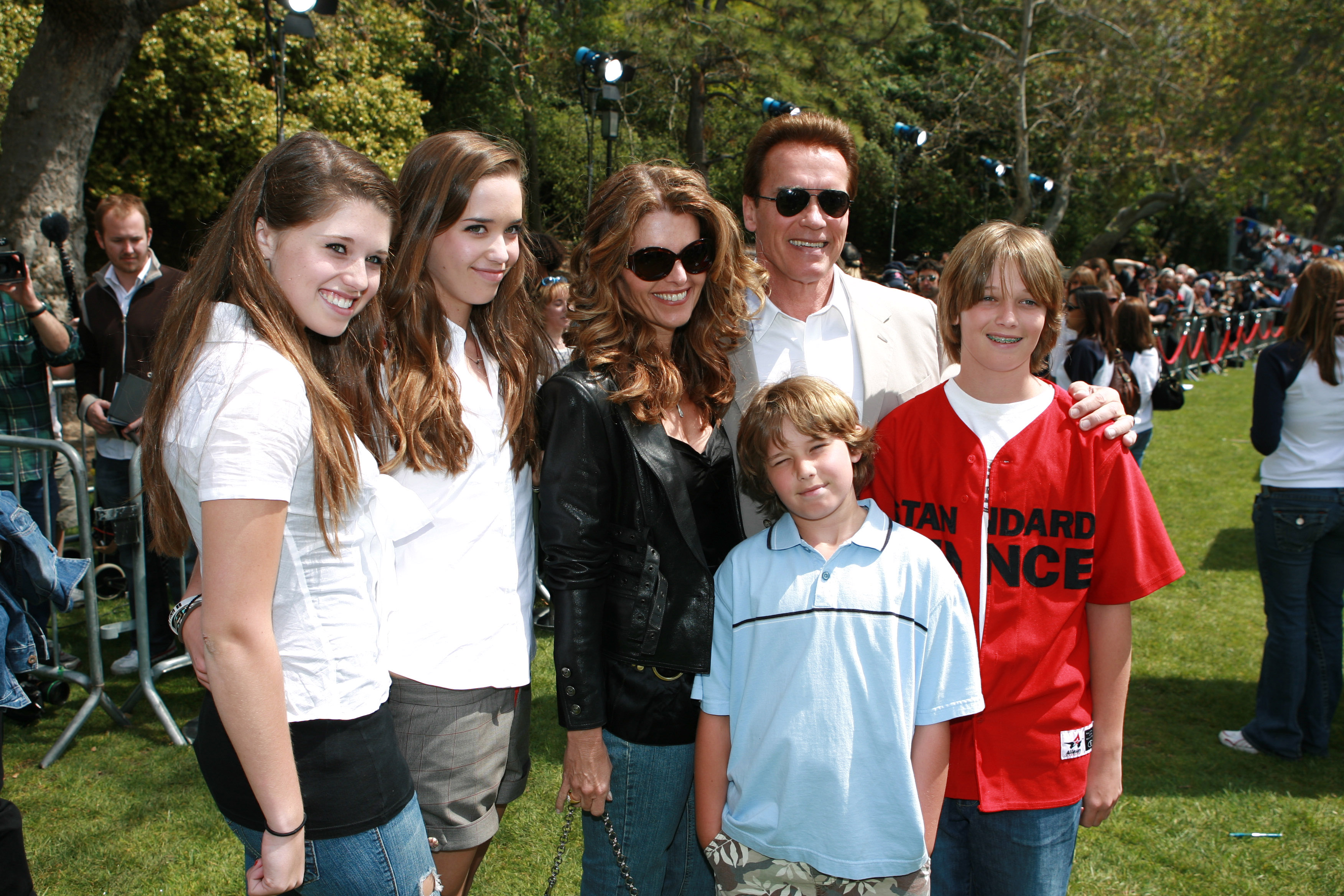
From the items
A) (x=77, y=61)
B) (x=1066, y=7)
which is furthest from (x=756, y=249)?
(x=1066, y=7)

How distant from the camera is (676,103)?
875 inches

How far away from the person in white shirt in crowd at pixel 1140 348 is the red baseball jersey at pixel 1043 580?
4809 millimetres

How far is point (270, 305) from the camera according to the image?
1614 mm

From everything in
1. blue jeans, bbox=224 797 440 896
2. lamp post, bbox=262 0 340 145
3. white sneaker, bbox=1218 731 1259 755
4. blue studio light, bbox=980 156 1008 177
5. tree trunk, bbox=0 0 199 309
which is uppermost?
blue studio light, bbox=980 156 1008 177

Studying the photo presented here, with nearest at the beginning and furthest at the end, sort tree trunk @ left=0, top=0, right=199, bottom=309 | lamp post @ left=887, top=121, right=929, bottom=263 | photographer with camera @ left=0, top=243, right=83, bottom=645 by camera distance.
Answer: photographer with camera @ left=0, top=243, right=83, bottom=645 < tree trunk @ left=0, top=0, right=199, bottom=309 < lamp post @ left=887, top=121, right=929, bottom=263

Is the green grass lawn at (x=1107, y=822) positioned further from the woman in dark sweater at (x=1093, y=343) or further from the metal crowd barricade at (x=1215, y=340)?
the metal crowd barricade at (x=1215, y=340)

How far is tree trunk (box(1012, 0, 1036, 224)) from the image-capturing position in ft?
80.1

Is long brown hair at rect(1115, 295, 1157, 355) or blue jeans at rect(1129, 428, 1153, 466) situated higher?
long brown hair at rect(1115, 295, 1157, 355)

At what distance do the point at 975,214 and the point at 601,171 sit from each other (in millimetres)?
14885

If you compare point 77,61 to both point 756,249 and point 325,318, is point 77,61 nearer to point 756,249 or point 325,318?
point 756,249

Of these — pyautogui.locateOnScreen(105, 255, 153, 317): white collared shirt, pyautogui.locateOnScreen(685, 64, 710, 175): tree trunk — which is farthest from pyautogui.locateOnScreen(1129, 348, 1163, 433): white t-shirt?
pyautogui.locateOnScreen(685, 64, 710, 175): tree trunk

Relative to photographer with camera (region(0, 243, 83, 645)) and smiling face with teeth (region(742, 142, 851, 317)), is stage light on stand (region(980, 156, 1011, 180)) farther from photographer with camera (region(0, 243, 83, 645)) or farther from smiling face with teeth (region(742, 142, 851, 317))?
smiling face with teeth (region(742, 142, 851, 317))

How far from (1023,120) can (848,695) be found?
26.8 metres

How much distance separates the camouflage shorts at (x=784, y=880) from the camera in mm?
1949
